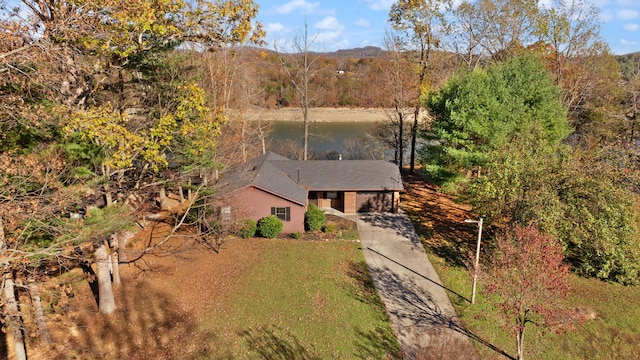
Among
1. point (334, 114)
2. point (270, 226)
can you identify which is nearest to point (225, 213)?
point (270, 226)

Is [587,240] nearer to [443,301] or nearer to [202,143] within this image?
[443,301]

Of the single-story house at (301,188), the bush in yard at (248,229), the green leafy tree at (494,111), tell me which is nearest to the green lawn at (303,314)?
the bush in yard at (248,229)

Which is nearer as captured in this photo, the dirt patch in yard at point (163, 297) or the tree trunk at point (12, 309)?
the tree trunk at point (12, 309)

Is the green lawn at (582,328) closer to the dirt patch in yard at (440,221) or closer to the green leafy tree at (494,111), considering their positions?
the dirt patch in yard at (440,221)


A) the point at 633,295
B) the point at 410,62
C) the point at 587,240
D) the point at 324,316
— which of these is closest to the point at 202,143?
the point at 324,316

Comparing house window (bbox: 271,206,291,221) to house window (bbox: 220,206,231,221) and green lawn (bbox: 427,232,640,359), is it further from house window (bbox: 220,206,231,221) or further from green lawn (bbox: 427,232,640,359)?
green lawn (bbox: 427,232,640,359)

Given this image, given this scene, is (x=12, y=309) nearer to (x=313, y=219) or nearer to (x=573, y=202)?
(x=313, y=219)

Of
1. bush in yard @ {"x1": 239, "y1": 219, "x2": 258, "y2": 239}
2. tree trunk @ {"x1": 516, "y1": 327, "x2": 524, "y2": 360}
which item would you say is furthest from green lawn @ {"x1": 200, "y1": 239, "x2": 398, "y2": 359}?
tree trunk @ {"x1": 516, "y1": 327, "x2": 524, "y2": 360}
